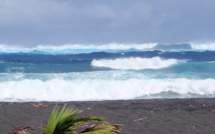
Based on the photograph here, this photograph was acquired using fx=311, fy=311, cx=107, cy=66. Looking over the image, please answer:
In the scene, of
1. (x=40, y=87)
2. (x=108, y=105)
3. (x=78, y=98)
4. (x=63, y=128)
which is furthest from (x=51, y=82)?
(x=63, y=128)

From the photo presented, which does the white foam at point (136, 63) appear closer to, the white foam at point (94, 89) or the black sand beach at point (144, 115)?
the white foam at point (94, 89)

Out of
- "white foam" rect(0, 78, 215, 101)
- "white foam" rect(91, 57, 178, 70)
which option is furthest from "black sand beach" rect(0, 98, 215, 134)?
"white foam" rect(91, 57, 178, 70)

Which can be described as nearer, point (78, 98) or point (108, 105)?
point (108, 105)

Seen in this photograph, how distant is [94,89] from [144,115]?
664 cm

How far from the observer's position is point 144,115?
24.2ft

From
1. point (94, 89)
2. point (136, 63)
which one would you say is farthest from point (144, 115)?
point (136, 63)

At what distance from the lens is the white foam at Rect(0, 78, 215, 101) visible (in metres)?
12.6

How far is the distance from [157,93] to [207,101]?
3.61m

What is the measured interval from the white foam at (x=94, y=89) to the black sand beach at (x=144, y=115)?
3402mm

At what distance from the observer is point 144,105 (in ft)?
28.8

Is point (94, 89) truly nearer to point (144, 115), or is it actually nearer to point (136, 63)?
point (144, 115)

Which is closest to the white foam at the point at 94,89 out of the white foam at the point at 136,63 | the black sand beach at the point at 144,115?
the black sand beach at the point at 144,115

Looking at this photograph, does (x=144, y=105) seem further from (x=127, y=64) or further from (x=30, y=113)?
(x=127, y=64)

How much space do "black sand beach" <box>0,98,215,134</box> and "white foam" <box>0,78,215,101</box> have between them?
3.40 metres
